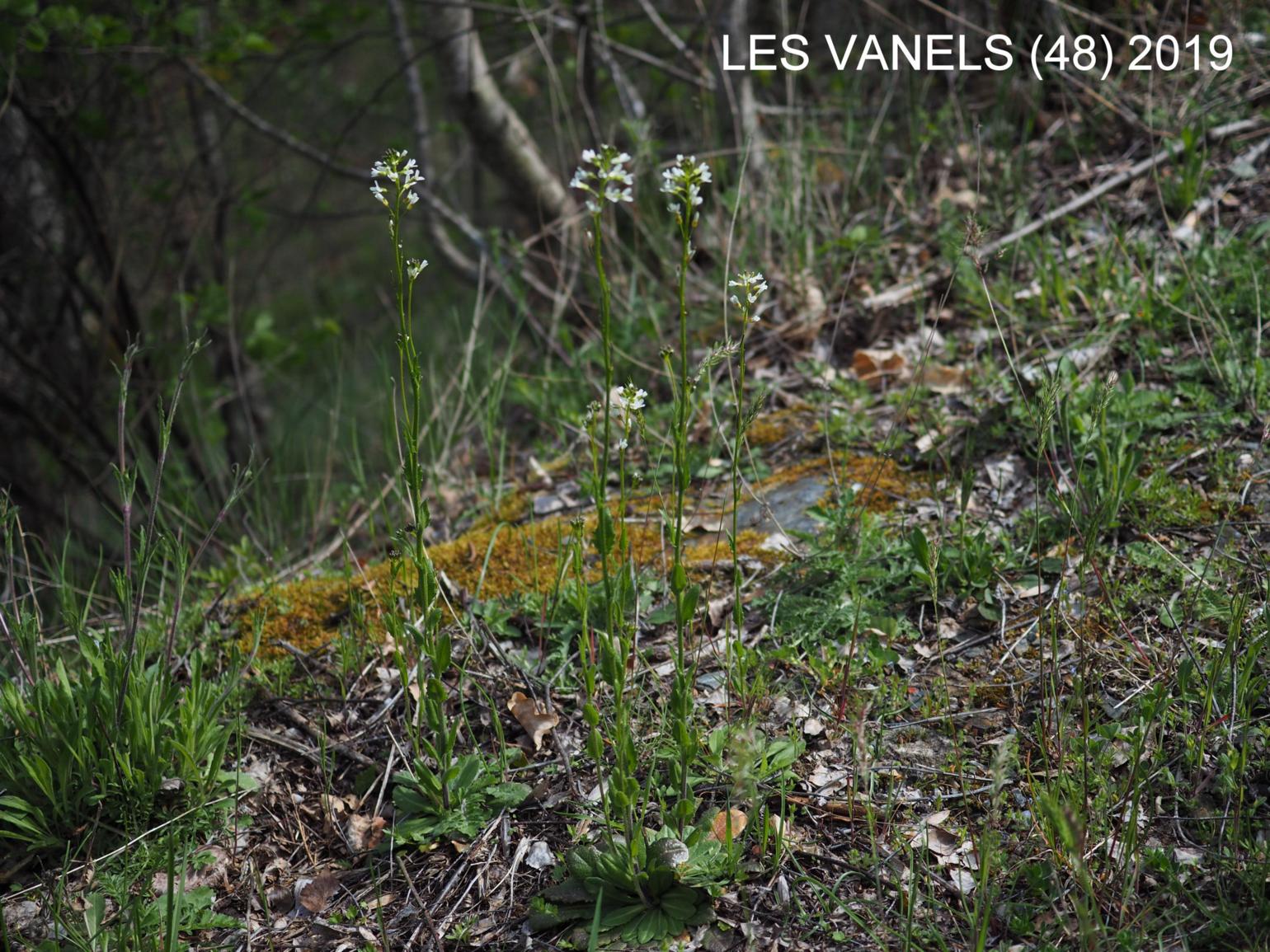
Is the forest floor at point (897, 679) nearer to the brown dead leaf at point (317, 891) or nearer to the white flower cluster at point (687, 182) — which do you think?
the brown dead leaf at point (317, 891)

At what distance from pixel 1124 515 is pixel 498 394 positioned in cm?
205

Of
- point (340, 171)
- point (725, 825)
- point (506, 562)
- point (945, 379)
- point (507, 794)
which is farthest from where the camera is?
point (340, 171)

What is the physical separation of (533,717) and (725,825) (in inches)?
22.4

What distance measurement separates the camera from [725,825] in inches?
71.4

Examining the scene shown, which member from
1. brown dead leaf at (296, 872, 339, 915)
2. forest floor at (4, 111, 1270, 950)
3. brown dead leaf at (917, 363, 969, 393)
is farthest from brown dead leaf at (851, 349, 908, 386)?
brown dead leaf at (296, 872, 339, 915)

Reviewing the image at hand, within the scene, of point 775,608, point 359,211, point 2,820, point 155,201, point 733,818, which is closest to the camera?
point 733,818

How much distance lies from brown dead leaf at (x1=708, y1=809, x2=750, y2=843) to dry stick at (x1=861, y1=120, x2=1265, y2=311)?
7.93 feet

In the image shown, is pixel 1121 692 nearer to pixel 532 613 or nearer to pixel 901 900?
pixel 901 900

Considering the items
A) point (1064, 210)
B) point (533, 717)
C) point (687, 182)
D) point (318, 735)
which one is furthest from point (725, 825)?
point (1064, 210)

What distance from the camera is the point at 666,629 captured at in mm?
2500

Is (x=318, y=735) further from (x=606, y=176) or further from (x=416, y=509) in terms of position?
(x=606, y=176)

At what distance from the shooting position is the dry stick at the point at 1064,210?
3.70 metres

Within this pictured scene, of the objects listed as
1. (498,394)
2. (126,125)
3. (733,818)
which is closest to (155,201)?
(126,125)

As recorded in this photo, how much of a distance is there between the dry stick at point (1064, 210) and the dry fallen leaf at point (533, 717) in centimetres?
225
